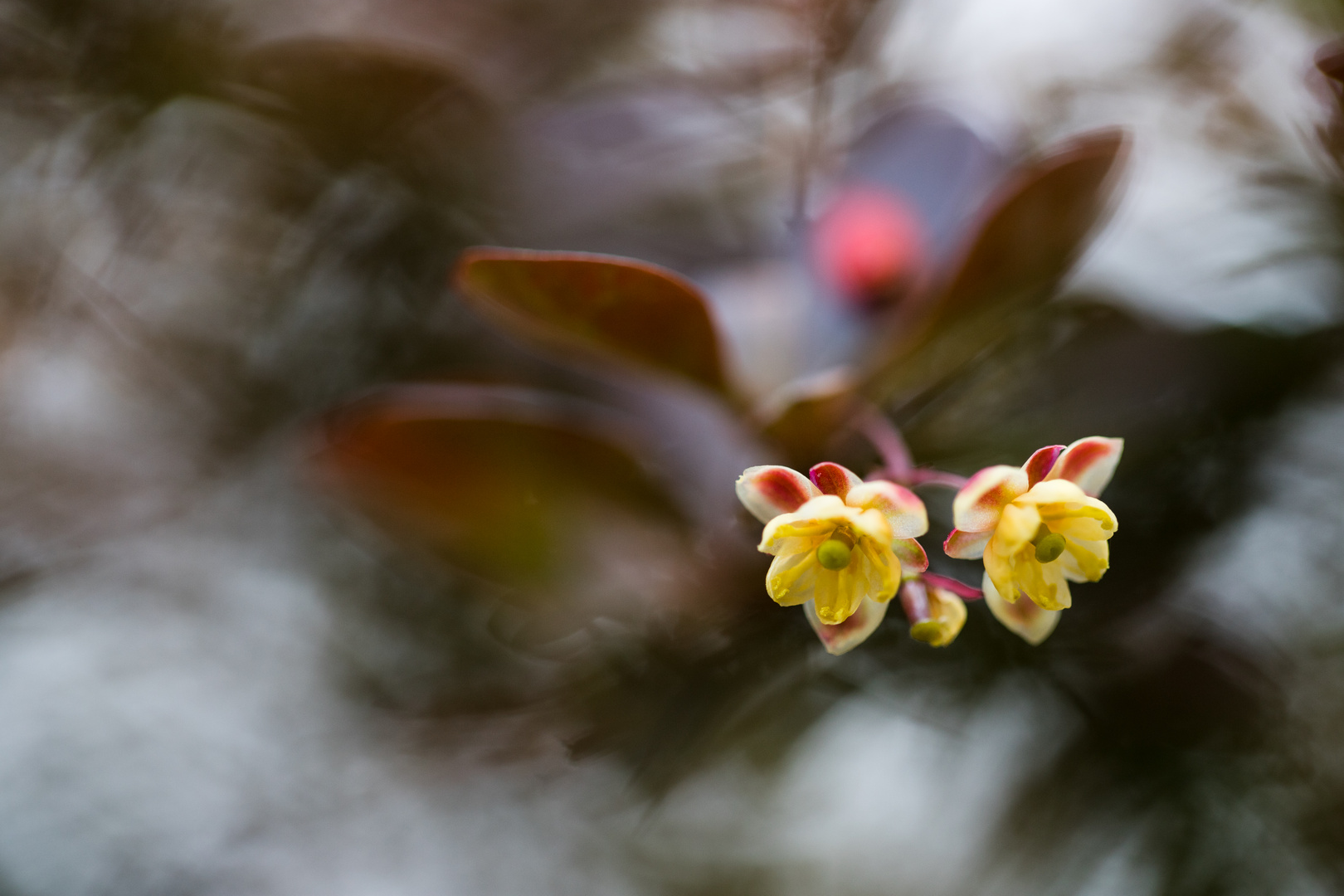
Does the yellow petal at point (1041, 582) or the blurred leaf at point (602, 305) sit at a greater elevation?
the blurred leaf at point (602, 305)

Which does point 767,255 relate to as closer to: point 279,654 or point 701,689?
point 701,689

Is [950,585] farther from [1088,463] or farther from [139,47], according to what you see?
[139,47]

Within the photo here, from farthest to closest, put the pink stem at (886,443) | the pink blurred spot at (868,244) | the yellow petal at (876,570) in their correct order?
1. the pink blurred spot at (868,244)
2. the pink stem at (886,443)
3. the yellow petal at (876,570)

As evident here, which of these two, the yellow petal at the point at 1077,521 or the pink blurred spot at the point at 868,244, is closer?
the yellow petal at the point at 1077,521

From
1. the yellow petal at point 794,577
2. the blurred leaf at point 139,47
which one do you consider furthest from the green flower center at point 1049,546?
the blurred leaf at point 139,47

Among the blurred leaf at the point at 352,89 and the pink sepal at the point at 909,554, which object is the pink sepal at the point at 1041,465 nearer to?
the pink sepal at the point at 909,554

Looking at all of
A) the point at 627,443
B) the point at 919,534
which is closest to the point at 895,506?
the point at 919,534

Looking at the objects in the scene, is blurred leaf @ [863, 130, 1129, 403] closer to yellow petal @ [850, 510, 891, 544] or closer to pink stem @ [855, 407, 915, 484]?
pink stem @ [855, 407, 915, 484]

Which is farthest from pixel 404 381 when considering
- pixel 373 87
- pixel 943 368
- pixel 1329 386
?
pixel 1329 386
